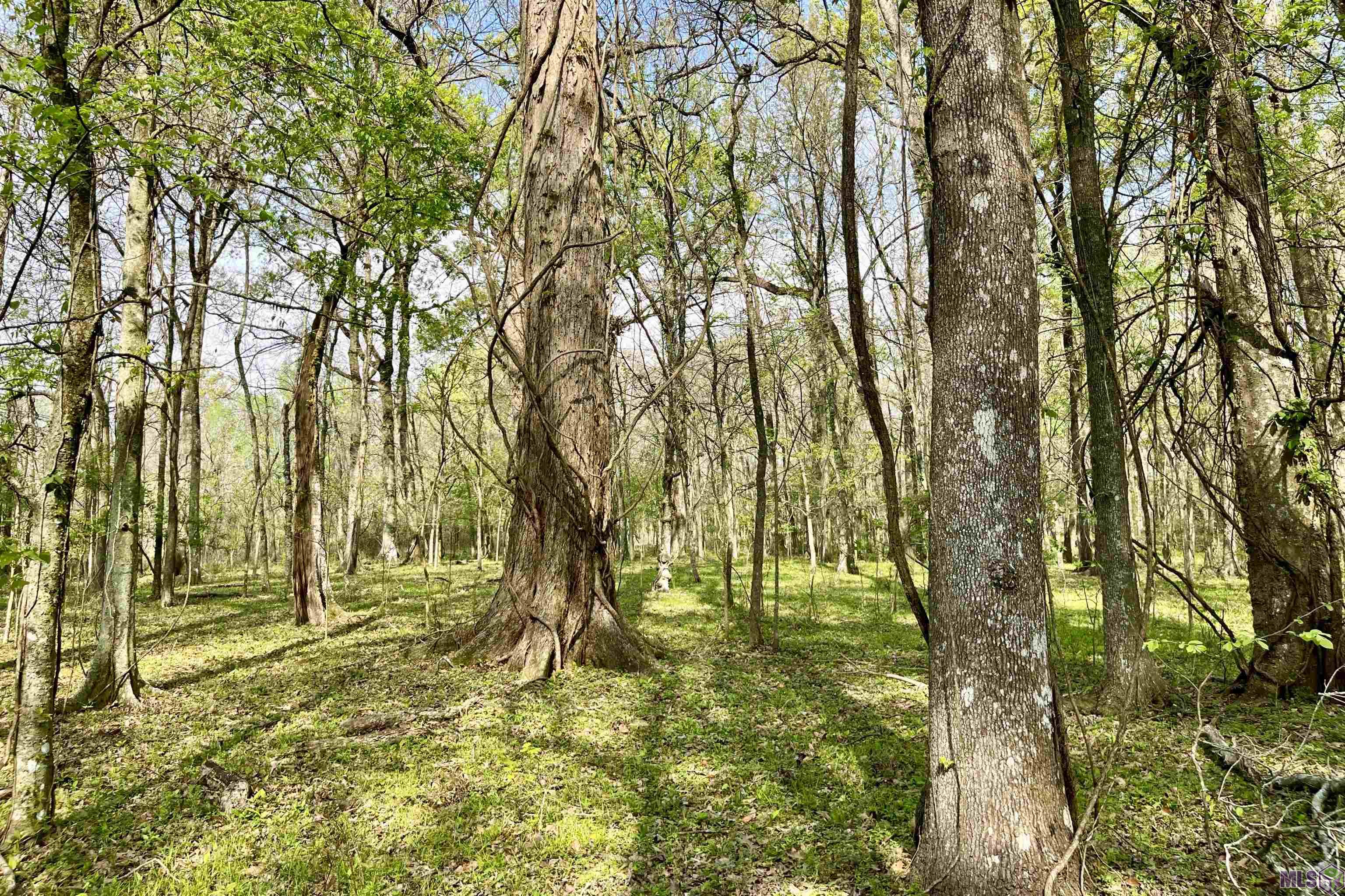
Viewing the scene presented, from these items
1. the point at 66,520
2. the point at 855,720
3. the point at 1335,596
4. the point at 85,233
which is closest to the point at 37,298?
the point at 85,233

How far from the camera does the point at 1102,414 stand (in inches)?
168

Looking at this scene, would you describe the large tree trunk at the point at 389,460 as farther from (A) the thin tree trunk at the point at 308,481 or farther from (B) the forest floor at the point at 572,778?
(B) the forest floor at the point at 572,778

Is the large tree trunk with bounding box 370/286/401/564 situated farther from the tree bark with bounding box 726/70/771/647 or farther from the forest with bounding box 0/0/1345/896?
the tree bark with bounding box 726/70/771/647

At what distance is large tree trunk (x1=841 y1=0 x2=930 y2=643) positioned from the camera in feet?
7.64

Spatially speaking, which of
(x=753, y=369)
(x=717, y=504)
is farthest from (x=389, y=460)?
(x=753, y=369)

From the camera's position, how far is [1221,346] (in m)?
4.33

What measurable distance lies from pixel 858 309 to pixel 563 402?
136 inches

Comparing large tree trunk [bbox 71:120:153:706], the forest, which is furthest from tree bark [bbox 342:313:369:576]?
large tree trunk [bbox 71:120:153:706]

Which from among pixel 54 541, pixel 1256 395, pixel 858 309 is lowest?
pixel 54 541

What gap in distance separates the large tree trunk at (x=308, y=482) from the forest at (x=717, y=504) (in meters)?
0.06

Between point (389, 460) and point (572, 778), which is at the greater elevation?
point (389, 460)

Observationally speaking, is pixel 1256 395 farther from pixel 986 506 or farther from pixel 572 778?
pixel 572 778

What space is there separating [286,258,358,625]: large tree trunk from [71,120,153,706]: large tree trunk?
2.42 metres

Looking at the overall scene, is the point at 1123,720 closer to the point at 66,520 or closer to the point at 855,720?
the point at 855,720
